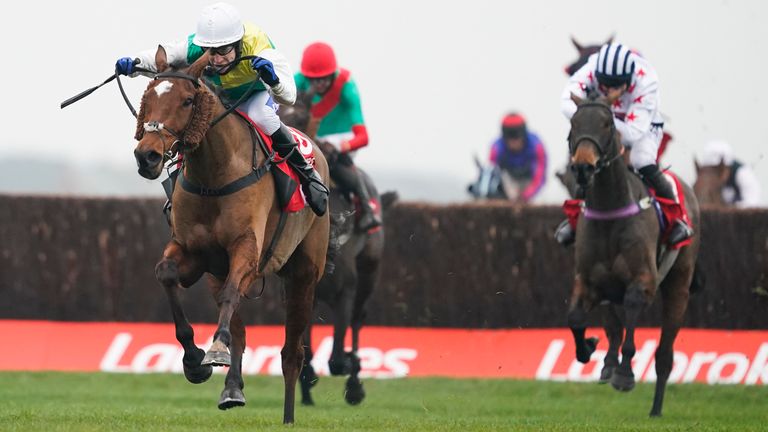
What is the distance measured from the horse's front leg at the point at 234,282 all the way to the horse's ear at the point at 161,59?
3.37ft

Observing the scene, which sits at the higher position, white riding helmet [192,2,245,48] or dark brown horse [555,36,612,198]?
white riding helmet [192,2,245,48]

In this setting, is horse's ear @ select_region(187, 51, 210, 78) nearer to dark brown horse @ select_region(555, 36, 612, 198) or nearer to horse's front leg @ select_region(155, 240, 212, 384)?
horse's front leg @ select_region(155, 240, 212, 384)

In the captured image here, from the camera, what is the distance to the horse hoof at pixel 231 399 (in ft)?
26.1

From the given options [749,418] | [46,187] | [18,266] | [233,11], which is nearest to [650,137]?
[749,418]

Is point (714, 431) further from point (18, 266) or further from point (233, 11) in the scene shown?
point (18, 266)

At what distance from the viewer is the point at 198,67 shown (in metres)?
8.05

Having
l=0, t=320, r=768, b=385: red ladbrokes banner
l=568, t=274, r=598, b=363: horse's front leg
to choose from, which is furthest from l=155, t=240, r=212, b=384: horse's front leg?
l=0, t=320, r=768, b=385: red ladbrokes banner

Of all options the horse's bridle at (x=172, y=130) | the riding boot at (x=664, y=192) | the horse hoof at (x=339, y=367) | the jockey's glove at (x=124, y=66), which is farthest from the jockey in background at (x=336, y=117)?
the horse's bridle at (x=172, y=130)

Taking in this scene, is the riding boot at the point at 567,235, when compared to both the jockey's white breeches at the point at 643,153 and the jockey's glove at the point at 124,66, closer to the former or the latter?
the jockey's white breeches at the point at 643,153

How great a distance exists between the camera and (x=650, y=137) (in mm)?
11422

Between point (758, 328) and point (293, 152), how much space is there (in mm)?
6836

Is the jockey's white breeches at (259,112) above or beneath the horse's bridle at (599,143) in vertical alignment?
above

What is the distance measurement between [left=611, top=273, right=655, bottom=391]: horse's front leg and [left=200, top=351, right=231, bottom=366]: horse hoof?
3578mm

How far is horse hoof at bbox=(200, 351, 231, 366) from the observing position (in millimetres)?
7699
